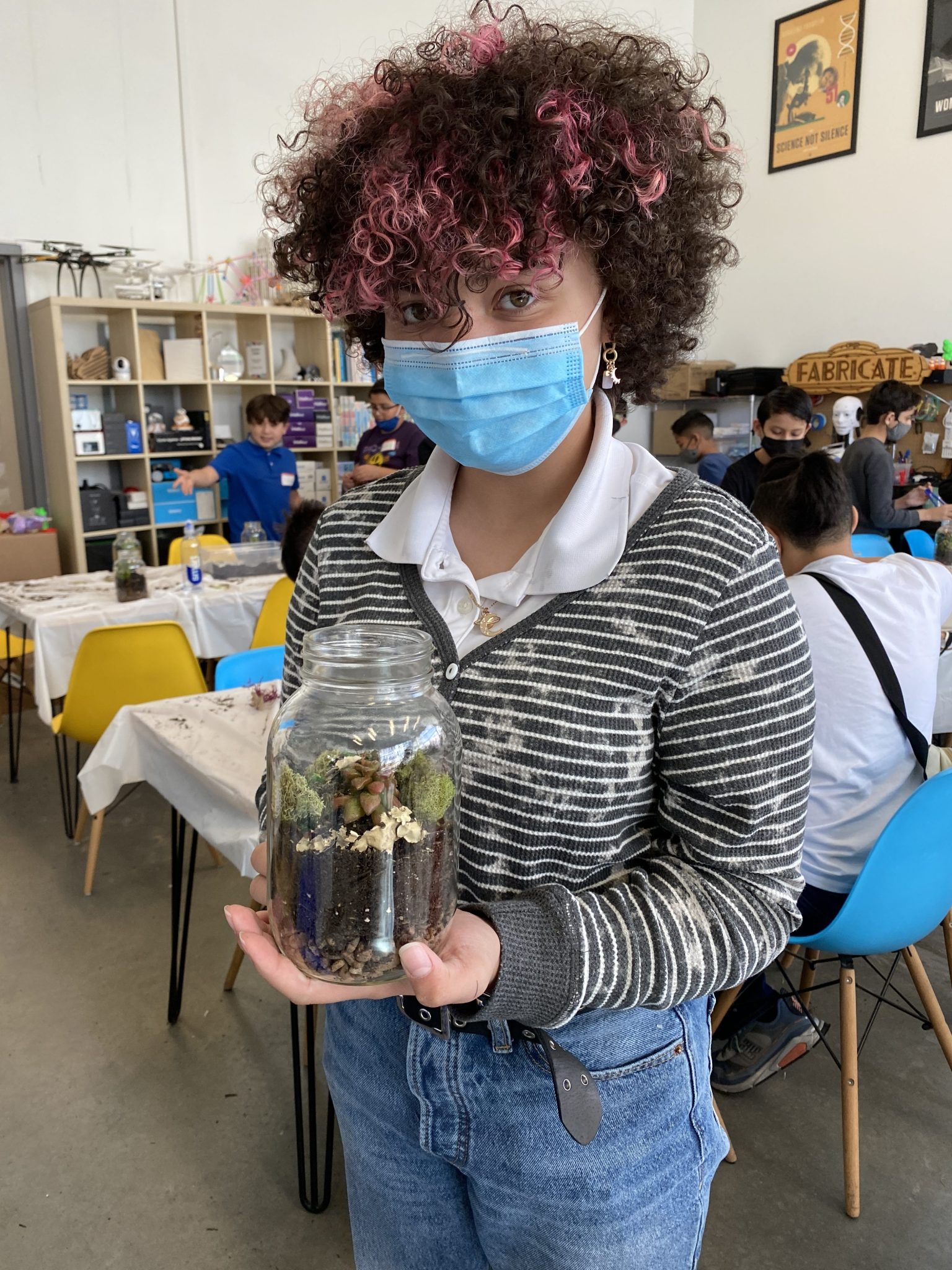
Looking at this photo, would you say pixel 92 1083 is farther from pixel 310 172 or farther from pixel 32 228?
pixel 32 228

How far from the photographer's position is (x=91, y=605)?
3695 millimetres

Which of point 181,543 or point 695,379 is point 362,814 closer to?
point 181,543

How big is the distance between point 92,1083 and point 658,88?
2.34 m

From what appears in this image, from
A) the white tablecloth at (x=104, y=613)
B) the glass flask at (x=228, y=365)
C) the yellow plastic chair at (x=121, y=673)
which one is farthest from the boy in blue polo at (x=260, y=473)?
the yellow plastic chair at (x=121, y=673)

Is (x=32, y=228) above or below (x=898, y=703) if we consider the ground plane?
above

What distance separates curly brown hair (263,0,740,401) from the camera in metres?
0.78

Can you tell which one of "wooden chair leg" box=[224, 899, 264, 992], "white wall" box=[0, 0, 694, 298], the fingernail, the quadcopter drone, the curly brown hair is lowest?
"wooden chair leg" box=[224, 899, 264, 992]

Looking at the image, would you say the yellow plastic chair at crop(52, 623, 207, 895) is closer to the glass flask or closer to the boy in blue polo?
the boy in blue polo

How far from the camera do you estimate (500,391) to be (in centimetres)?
87

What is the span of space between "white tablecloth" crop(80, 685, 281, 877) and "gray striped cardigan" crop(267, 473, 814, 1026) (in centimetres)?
98

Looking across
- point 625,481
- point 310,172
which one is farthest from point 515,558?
point 310,172

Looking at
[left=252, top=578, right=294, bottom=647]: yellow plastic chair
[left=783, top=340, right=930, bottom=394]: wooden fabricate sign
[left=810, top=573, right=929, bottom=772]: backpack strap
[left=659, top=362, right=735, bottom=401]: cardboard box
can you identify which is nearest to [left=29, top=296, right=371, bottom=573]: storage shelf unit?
[left=252, top=578, right=294, bottom=647]: yellow plastic chair

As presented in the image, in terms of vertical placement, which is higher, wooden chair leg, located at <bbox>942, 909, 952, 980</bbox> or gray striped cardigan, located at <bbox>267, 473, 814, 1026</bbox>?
gray striped cardigan, located at <bbox>267, 473, 814, 1026</bbox>

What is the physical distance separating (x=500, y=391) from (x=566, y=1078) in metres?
0.63
